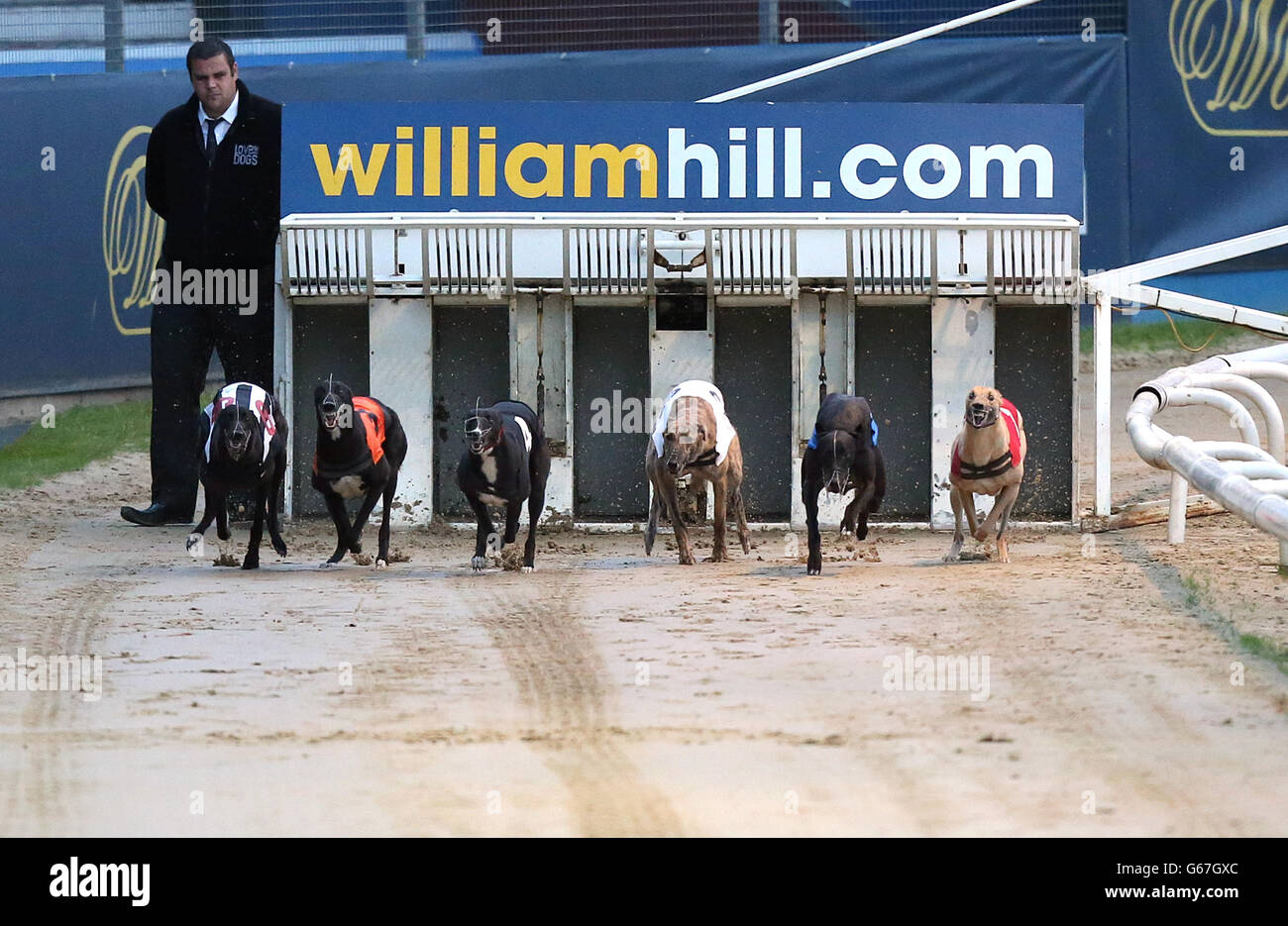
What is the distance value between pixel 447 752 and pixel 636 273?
5.01 m

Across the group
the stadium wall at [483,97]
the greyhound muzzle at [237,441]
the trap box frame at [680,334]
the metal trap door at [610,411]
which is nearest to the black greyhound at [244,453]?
the greyhound muzzle at [237,441]

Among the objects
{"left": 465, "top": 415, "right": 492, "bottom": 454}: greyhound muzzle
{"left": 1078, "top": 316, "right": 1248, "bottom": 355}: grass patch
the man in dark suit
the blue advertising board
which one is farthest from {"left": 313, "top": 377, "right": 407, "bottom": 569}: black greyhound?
{"left": 1078, "top": 316, "right": 1248, "bottom": 355}: grass patch

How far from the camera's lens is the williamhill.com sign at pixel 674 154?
349 inches

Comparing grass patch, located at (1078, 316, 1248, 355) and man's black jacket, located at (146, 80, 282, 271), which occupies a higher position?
man's black jacket, located at (146, 80, 282, 271)

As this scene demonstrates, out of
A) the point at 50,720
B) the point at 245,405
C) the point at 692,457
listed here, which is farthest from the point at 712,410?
the point at 50,720

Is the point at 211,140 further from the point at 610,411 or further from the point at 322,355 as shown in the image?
the point at 610,411

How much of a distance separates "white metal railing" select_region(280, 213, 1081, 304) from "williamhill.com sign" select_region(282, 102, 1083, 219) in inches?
10.3

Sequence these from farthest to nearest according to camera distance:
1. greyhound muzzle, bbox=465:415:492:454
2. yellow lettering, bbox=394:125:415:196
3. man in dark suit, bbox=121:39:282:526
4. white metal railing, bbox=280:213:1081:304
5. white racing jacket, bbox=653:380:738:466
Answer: yellow lettering, bbox=394:125:415:196, man in dark suit, bbox=121:39:282:526, white metal railing, bbox=280:213:1081:304, white racing jacket, bbox=653:380:738:466, greyhound muzzle, bbox=465:415:492:454

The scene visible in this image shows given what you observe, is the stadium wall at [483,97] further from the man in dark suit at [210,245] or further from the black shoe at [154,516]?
the black shoe at [154,516]

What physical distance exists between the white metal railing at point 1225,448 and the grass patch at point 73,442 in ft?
20.2

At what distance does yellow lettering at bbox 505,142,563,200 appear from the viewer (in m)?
8.89

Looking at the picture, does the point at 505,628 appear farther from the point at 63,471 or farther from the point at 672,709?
the point at 63,471

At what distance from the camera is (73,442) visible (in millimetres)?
11453

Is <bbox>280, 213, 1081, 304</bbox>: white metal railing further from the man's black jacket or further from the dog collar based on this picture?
the dog collar
